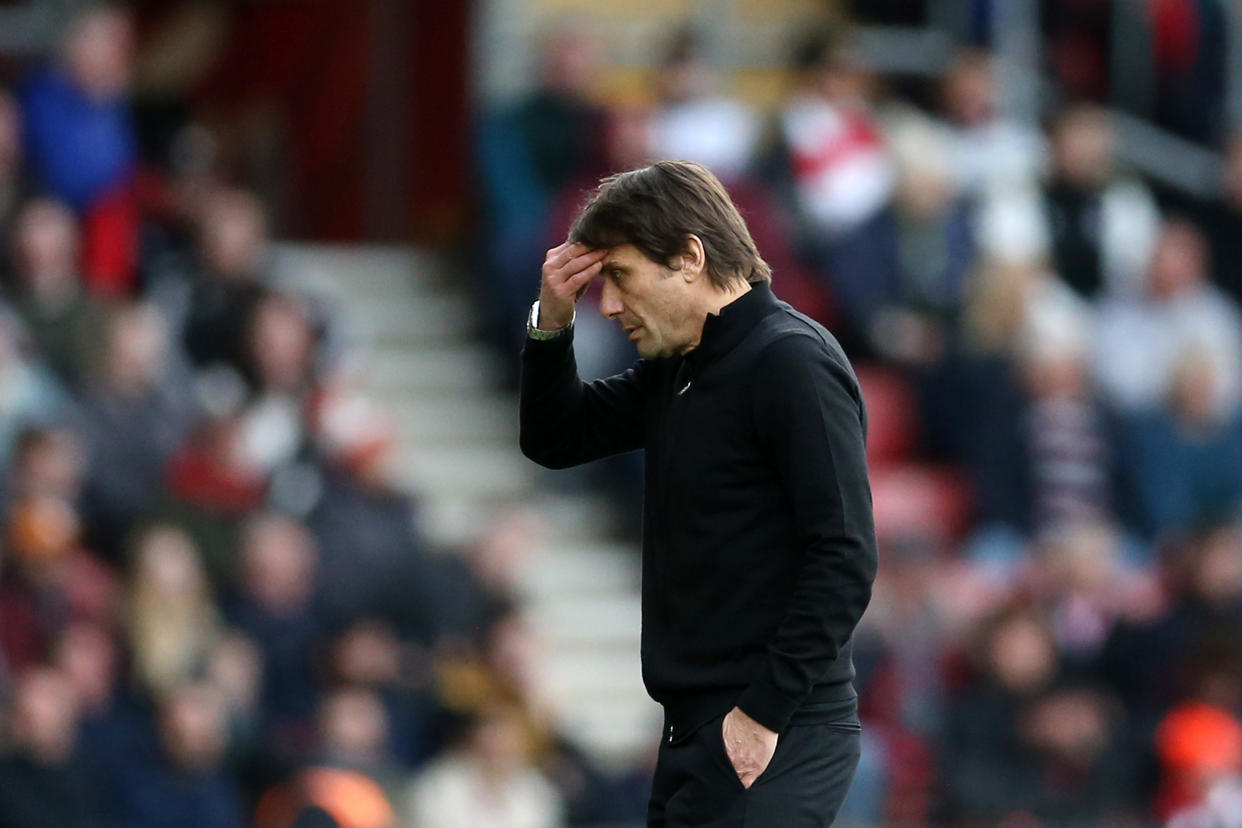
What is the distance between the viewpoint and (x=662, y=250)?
4070mm

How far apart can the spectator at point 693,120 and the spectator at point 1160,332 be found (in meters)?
2.22

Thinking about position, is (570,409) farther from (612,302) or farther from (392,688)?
(392,688)

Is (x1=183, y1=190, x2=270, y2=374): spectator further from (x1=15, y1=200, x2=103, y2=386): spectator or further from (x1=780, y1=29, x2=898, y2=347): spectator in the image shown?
(x1=780, y1=29, x2=898, y2=347): spectator

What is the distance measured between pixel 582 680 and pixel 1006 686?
1841 mm

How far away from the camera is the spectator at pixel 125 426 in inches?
330

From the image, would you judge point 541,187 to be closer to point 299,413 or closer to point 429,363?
point 429,363

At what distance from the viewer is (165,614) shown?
8164 millimetres

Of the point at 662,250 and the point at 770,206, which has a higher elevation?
the point at 662,250

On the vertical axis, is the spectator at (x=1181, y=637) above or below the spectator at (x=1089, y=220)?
below

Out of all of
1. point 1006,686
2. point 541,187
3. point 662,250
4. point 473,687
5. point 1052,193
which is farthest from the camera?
point 1052,193

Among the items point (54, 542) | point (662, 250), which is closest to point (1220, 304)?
point (54, 542)

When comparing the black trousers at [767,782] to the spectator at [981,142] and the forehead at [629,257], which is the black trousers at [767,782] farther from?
the spectator at [981,142]

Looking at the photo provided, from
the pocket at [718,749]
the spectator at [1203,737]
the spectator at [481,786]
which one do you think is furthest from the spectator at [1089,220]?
the pocket at [718,749]

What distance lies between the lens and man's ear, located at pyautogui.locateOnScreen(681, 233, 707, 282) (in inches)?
161
